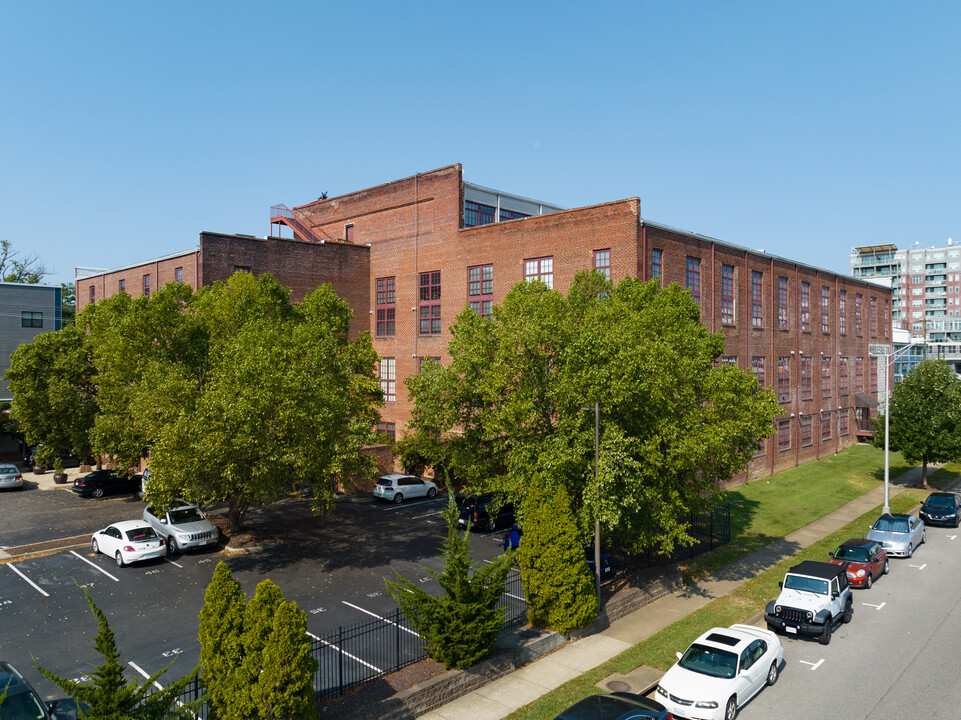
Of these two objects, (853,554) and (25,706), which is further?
(853,554)

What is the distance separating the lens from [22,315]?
203ft

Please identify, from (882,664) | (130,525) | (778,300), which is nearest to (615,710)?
(882,664)

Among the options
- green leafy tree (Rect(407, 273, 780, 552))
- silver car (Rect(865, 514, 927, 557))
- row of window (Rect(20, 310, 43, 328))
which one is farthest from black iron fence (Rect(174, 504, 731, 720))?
row of window (Rect(20, 310, 43, 328))

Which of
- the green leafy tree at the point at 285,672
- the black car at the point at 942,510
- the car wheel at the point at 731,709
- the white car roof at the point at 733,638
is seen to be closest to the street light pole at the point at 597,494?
the white car roof at the point at 733,638

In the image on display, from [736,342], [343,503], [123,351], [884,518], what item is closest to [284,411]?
[123,351]

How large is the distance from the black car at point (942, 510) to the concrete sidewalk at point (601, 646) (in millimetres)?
9294

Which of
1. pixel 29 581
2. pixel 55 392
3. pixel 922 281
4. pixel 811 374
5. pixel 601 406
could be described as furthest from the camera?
pixel 922 281

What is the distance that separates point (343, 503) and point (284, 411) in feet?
54.9

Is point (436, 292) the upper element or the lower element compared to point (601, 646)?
upper

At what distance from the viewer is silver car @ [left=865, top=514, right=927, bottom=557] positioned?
2992 cm

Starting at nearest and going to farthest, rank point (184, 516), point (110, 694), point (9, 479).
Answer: point (110, 694) < point (184, 516) < point (9, 479)

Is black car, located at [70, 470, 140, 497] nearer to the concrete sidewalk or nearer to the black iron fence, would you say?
the black iron fence

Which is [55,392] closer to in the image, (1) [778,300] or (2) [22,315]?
(2) [22,315]

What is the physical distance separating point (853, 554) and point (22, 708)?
2749cm
